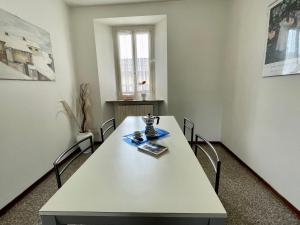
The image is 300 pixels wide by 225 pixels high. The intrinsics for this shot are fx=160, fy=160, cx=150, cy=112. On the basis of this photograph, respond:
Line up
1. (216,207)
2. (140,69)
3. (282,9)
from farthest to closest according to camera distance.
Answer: (140,69)
(282,9)
(216,207)

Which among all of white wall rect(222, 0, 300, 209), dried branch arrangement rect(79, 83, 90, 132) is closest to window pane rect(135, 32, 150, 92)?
dried branch arrangement rect(79, 83, 90, 132)

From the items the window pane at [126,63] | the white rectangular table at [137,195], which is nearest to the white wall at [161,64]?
the window pane at [126,63]

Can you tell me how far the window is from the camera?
10.9 feet

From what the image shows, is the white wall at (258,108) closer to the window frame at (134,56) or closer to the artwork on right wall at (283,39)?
the artwork on right wall at (283,39)

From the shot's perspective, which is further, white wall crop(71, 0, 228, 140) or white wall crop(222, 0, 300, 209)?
white wall crop(71, 0, 228, 140)

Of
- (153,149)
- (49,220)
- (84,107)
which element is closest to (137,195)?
(49,220)

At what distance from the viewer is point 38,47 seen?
2.15 meters

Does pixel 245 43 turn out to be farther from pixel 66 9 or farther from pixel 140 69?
pixel 66 9

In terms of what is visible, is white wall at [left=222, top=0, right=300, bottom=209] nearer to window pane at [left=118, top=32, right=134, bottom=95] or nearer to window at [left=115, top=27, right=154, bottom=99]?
window at [left=115, top=27, right=154, bottom=99]

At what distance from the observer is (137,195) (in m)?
0.74

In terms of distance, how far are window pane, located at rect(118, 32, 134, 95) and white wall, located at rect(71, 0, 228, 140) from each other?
52 cm

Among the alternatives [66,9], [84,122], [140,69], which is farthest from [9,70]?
[140,69]

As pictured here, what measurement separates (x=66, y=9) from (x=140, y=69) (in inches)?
65.8

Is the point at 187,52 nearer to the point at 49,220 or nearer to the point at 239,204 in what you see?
the point at 239,204
